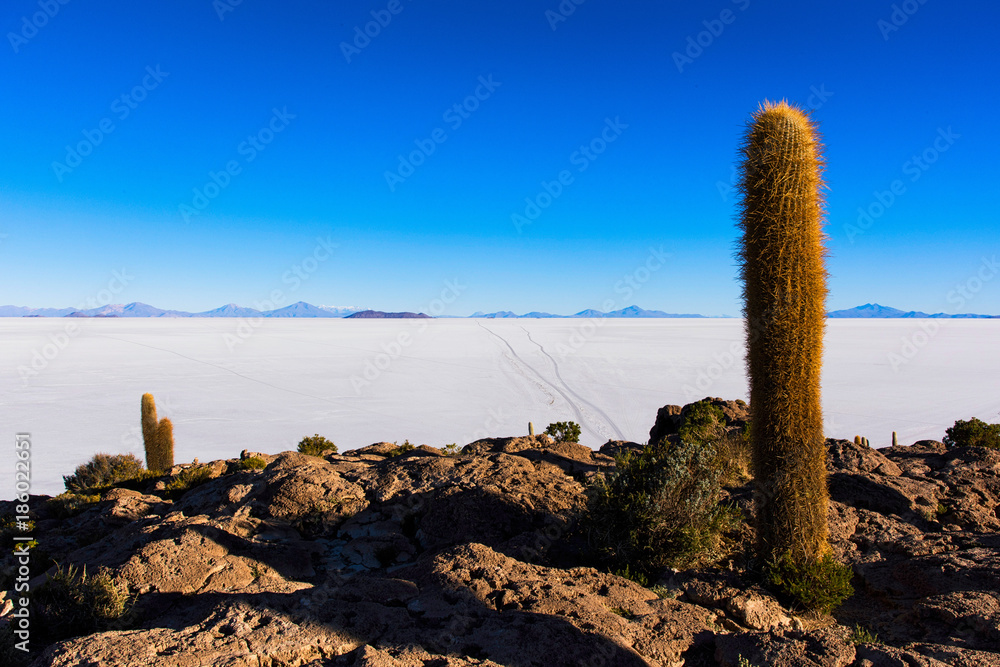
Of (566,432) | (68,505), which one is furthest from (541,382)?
(68,505)

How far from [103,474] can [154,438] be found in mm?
1868

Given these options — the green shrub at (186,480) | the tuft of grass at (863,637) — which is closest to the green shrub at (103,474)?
the green shrub at (186,480)

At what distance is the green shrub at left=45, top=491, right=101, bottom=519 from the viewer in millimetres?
9555

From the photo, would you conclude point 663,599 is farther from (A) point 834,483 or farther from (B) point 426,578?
(A) point 834,483

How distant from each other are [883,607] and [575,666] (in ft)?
11.7

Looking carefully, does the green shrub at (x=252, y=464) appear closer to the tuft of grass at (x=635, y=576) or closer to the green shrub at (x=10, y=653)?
the green shrub at (x=10, y=653)

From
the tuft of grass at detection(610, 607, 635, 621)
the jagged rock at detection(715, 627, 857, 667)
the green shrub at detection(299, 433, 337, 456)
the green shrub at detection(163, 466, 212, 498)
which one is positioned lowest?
the green shrub at detection(163, 466, 212, 498)

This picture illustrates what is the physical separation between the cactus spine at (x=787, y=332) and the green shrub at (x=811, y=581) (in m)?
0.12

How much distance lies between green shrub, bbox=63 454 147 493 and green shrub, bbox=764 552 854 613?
13723 millimetres

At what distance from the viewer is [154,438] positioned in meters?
14.8

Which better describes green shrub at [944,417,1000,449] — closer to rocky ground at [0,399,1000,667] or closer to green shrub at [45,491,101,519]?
rocky ground at [0,399,1000,667]

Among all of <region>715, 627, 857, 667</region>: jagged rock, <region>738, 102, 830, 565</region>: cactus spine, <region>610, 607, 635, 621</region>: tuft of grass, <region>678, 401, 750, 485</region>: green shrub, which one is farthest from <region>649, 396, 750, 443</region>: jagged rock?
<region>715, 627, 857, 667</region>: jagged rock

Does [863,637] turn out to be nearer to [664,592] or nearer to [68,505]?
[664,592]

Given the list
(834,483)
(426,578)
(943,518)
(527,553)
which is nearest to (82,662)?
(426,578)
